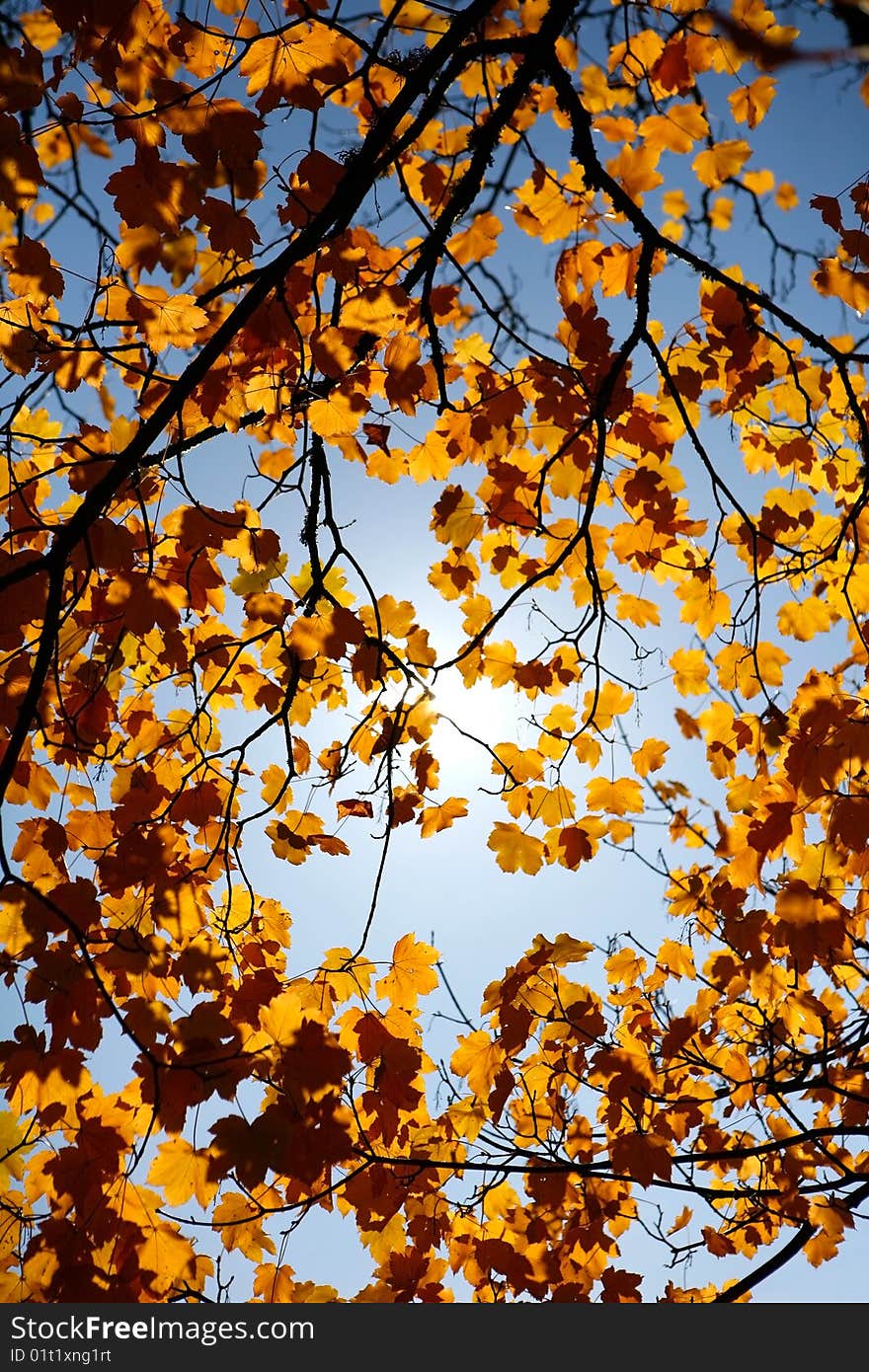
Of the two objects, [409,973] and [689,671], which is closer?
[409,973]

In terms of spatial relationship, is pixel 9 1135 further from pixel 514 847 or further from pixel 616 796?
pixel 616 796

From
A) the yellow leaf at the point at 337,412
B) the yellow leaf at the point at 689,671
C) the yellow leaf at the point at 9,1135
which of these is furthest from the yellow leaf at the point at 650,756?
the yellow leaf at the point at 9,1135

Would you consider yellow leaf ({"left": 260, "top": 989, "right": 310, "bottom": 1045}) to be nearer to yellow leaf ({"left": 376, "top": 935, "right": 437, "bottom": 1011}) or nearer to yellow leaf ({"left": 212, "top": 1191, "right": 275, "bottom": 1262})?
yellow leaf ({"left": 376, "top": 935, "right": 437, "bottom": 1011})

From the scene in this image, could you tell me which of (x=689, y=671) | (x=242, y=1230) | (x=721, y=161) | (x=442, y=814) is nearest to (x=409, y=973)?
(x=442, y=814)

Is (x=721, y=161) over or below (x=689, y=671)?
over

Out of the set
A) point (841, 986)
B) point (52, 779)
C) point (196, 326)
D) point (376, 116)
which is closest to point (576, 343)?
point (376, 116)

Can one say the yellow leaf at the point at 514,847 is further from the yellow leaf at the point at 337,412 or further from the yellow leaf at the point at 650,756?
the yellow leaf at the point at 337,412

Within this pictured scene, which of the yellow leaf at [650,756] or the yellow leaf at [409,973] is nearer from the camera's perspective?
the yellow leaf at [409,973]

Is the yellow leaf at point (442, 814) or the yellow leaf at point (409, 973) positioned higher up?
the yellow leaf at point (442, 814)

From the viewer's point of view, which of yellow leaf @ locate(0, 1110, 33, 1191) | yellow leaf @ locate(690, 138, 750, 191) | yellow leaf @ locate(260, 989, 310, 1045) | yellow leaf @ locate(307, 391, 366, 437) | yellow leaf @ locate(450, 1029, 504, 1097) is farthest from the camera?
yellow leaf @ locate(450, 1029, 504, 1097)

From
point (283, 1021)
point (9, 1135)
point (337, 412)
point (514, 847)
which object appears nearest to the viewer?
point (283, 1021)

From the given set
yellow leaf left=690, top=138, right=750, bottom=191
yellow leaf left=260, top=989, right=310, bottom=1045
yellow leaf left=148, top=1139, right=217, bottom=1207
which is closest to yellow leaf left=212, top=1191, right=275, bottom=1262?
yellow leaf left=148, top=1139, right=217, bottom=1207

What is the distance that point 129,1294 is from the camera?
10.1 ft

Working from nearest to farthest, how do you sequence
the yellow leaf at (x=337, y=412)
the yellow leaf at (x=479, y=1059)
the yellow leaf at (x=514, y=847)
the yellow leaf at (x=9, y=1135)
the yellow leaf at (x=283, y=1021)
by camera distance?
1. the yellow leaf at (x=283, y=1021)
2. the yellow leaf at (x=9, y=1135)
3. the yellow leaf at (x=337, y=412)
4. the yellow leaf at (x=514, y=847)
5. the yellow leaf at (x=479, y=1059)
